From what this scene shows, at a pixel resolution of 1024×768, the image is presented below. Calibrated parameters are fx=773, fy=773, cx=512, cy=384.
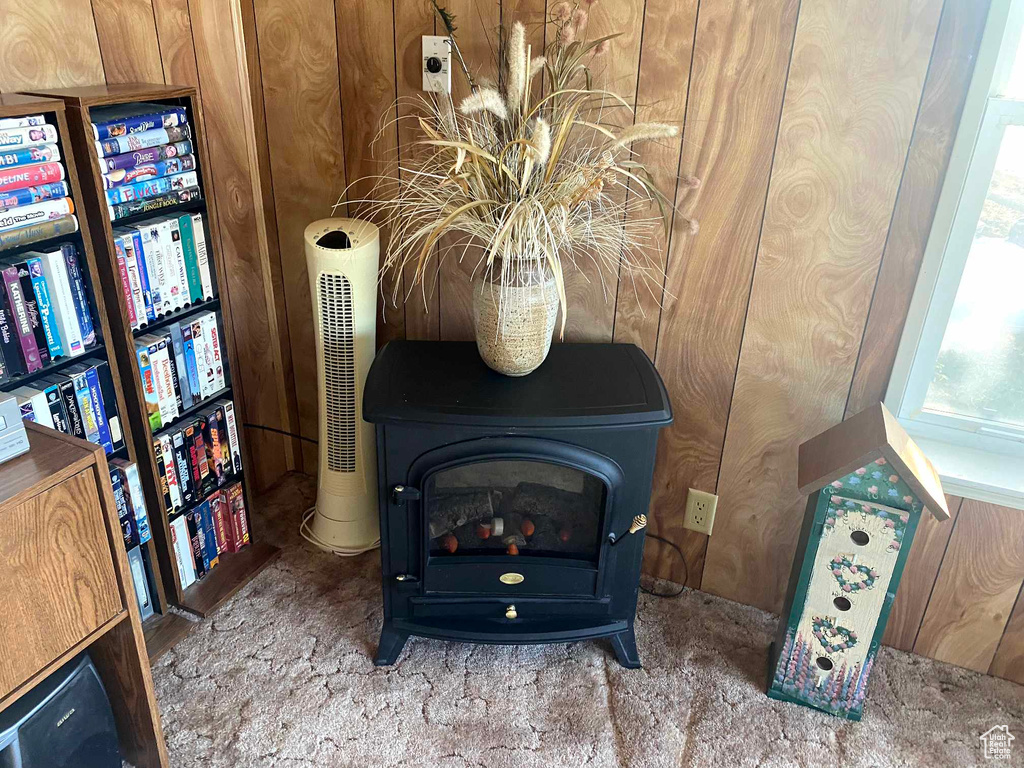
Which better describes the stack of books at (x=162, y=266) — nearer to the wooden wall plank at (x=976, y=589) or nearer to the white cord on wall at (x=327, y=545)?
the white cord on wall at (x=327, y=545)

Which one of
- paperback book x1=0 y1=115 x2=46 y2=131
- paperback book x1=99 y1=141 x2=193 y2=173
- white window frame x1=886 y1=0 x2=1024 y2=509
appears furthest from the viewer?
paperback book x1=99 y1=141 x2=193 y2=173

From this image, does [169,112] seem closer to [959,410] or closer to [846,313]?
[846,313]

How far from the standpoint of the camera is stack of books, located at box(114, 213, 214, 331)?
1.67 meters

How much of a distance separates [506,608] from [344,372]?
2.38 feet

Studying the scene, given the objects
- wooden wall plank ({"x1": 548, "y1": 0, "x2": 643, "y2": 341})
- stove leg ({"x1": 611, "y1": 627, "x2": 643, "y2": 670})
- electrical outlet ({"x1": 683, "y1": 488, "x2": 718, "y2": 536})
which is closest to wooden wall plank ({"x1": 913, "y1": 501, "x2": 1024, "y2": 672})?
electrical outlet ({"x1": 683, "y1": 488, "x2": 718, "y2": 536})

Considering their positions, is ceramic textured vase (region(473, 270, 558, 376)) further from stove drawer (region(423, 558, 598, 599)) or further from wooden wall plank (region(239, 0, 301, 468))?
wooden wall plank (region(239, 0, 301, 468))

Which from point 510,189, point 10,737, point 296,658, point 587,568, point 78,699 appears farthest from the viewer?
point 296,658

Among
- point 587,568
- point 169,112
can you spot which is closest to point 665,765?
point 587,568

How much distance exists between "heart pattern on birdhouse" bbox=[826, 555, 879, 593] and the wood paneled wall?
28 cm

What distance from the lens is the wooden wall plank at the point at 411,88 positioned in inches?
71.6

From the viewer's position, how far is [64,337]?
159cm

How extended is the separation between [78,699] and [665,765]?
1.18m

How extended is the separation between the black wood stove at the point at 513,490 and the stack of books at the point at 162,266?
49 cm

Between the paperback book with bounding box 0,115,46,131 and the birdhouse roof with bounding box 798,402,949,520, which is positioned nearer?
the paperback book with bounding box 0,115,46,131
